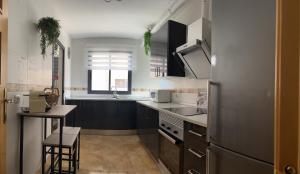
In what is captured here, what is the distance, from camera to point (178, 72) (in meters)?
3.16

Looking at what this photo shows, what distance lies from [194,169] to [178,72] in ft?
5.53

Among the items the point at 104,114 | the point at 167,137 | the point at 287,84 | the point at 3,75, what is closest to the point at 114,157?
the point at 167,137

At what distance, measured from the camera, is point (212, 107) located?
55.2 inches

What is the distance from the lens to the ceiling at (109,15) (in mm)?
3256

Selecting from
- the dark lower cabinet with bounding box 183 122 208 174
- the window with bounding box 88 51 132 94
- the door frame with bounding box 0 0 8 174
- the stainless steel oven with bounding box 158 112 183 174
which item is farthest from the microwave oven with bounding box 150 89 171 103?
the door frame with bounding box 0 0 8 174

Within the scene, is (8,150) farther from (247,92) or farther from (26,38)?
(247,92)

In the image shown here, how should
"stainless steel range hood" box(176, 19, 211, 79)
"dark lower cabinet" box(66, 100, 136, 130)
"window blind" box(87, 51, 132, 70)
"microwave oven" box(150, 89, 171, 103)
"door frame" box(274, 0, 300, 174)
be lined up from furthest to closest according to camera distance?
1. "window blind" box(87, 51, 132, 70)
2. "dark lower cabinet" box(66, 100, 136, 130)
3. "microwave oven" box(150, 89, 171, 103)
4. "stainless steel range hood" box(176, 19, 211, 79)
5. "door frame" box(274, 0, 300, 174)

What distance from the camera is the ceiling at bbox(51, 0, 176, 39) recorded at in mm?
3256

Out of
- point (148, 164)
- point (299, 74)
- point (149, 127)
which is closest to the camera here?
point (299, 74)

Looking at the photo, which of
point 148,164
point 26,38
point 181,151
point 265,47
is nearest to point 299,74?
point 265,47

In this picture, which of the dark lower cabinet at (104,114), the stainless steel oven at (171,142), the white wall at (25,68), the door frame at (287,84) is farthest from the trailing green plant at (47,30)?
the door frame at (287,84)

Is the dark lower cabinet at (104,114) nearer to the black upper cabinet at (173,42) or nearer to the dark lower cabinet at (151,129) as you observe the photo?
the dark lower cabinet at (151,129)

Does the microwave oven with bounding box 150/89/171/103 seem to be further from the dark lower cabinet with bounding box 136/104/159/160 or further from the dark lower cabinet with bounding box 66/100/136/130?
the dark lower cabinet with bounding box 66/100/136/130

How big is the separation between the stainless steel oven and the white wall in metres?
1.55
